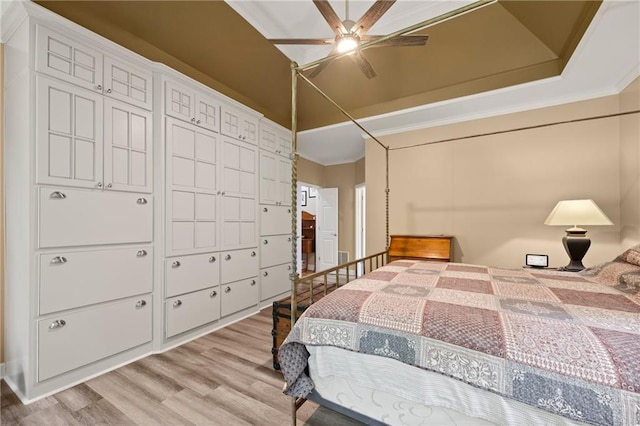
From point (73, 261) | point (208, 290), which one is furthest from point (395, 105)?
point (73, 261)

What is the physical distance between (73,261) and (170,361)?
113 centimetres

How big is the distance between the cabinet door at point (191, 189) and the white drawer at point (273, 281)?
3.23ft

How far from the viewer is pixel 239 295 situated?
323cm

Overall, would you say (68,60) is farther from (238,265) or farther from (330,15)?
(238,265)

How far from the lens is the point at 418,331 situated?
1.10 meters

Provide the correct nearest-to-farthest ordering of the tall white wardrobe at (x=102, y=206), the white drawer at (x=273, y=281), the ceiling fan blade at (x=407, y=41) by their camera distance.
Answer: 1. the tall white wardrobe at (x=102, y=206)
2. the ceiling fan blade at (x=407, y=41)
3. the white drawer at (x=273, y=281)

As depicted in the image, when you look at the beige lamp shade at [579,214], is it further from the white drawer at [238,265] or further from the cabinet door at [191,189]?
the cabinet door at [191,189]

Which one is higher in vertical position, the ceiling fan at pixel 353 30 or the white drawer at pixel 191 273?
the ceiling fan at pixel 353 30

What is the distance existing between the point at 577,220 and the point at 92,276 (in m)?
4.25

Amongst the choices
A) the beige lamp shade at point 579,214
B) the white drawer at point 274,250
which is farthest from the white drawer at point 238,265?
the beige lamp shade at point 579,214

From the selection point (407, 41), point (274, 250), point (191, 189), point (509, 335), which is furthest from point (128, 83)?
point (509, 335)

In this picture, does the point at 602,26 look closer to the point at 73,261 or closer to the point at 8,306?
the point at 73,261

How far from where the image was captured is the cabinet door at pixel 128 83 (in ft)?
7.04

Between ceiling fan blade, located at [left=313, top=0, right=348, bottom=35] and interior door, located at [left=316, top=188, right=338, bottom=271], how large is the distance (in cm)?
392
